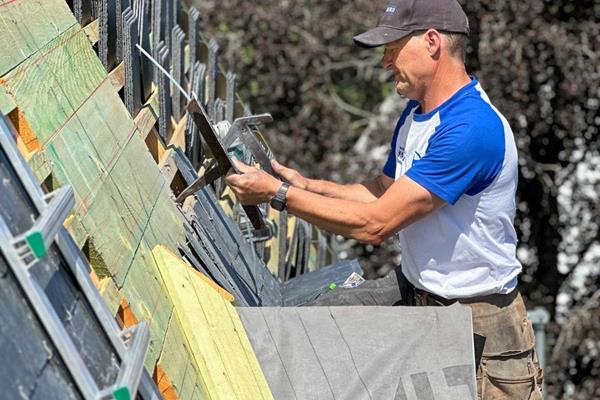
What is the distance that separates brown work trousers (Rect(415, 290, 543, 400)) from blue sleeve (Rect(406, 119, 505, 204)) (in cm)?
41

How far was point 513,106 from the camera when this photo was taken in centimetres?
927

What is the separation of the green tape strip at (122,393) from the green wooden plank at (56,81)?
0.87 metres

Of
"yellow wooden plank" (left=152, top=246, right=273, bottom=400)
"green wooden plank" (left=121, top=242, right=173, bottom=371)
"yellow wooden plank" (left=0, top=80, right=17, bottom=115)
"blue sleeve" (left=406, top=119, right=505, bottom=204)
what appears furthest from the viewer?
"blue sleeve" (left=406, top=119, right=505, bottom=204)

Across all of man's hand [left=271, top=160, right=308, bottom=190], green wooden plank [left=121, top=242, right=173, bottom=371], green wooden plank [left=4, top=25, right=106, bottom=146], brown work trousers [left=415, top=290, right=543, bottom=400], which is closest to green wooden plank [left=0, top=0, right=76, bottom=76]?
green wooden plank [left=4, top=25, right=106, bottom=146]

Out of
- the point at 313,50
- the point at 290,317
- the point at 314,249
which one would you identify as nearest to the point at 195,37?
the point at 314,249

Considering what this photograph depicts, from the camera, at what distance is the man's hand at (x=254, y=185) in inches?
152

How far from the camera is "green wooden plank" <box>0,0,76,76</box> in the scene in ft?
10.7

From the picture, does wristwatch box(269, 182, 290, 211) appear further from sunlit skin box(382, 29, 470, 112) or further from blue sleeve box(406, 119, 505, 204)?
sunlit skin box(382, 29, 470, 112)

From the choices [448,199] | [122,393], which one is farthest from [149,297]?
[448,199]

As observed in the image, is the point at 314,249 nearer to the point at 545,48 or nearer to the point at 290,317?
the point at 545,48

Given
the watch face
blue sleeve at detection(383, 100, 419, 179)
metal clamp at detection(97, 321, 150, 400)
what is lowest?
blue sleeve at detection(383, 100, 419, 179)

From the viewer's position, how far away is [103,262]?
3162 millimetres

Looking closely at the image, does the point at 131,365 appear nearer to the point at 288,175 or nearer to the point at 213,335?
the point at 213,335

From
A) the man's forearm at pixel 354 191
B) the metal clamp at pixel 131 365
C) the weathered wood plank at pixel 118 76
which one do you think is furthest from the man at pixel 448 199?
the metal clamp at pixel 131 365
